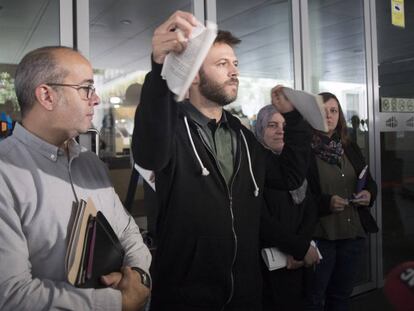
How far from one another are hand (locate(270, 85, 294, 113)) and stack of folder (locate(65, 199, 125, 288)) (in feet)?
3.20

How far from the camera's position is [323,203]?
2650 mm

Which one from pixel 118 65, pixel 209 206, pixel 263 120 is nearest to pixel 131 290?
pixel 209 206

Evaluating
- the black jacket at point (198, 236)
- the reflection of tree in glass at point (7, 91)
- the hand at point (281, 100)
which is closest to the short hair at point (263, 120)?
the hand at point (281, 100)

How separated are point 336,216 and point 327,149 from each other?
0.47m

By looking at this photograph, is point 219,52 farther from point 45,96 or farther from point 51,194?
point 51,194

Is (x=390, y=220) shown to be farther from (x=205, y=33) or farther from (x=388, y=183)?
(x=205, y=33)

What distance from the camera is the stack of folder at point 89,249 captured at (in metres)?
1.17

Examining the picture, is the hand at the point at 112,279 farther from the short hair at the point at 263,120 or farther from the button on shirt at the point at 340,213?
the button on shirt at the point at 340,213

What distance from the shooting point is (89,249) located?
48.3 inches

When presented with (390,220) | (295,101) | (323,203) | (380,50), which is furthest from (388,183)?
(295,101)

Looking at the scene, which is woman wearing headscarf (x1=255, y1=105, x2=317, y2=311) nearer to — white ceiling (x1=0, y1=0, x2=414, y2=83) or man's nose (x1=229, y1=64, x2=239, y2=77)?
man's nose (x1=229, y1=64, x2=239, y2=77)

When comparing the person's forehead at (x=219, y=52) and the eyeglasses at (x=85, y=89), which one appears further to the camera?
the person's forehead at (x=219, y=52)

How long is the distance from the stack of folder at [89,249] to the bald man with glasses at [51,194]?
3cm

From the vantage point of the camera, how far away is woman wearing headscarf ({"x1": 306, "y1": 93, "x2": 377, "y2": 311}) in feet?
8.71
